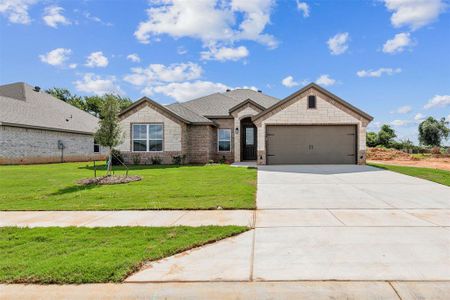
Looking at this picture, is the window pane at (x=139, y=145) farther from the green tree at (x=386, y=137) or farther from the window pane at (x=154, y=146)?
the green tree at (x=386, y=137)

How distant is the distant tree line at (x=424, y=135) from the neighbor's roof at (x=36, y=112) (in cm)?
3937

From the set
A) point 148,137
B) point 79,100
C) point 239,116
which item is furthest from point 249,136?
point 79,100

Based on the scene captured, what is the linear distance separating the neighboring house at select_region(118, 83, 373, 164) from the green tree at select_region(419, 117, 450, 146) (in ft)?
125

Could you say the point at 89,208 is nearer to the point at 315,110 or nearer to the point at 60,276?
the point at 60,276

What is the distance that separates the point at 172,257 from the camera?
421 centimetres

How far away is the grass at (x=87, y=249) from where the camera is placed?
362cm

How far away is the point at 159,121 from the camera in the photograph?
1991 cm

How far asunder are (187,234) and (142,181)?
728 cm

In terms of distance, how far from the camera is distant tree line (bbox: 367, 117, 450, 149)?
141 feet

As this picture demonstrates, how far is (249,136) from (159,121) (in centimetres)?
742

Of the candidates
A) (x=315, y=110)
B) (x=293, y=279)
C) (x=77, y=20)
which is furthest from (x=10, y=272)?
(x=315, y=110)

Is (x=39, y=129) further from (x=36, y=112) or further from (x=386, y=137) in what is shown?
(x=386, y=137)

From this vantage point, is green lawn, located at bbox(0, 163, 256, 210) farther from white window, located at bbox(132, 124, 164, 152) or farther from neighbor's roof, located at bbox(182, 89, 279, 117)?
neighbor's roof, located at bbox(182, 89, 279, 117)

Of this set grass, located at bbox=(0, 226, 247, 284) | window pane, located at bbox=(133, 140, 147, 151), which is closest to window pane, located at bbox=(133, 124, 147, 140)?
window pane, located at bbox=(133, 140, 147, 151)
